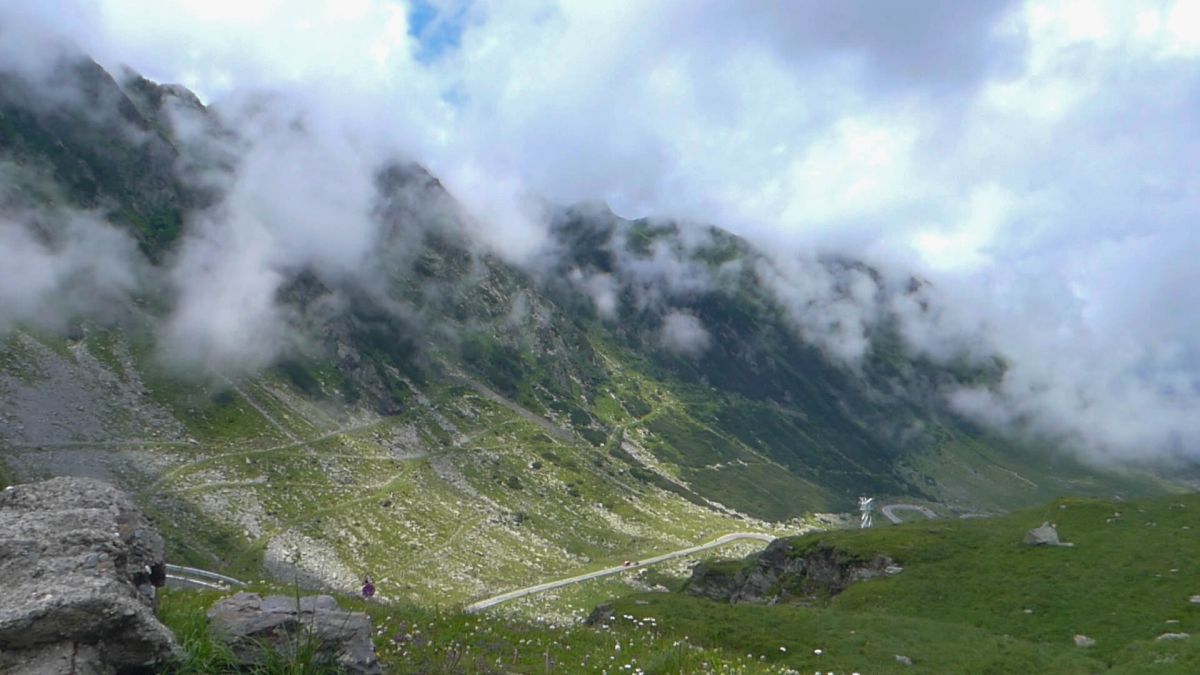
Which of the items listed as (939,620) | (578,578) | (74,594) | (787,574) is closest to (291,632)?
(74,594)

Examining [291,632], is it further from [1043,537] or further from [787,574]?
[787,574]

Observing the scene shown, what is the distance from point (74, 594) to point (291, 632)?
297 cm

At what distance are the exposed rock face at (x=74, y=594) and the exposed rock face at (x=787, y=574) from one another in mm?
69678

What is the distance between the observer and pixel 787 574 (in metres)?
83.4

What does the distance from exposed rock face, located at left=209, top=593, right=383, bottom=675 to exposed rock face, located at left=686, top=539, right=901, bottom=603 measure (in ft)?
221

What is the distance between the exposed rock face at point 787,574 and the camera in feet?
238

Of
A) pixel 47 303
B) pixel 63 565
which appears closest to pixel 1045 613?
pixel 63 565

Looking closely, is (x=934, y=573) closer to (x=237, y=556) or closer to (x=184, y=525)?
(x=237, y=556)

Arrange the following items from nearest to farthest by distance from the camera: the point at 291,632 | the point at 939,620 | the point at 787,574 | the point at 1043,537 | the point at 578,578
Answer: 1. the point at 291,632
2. the point at 939,620
3. the point at 1043,537
4. the point at 787,574
5. the point at 578,578

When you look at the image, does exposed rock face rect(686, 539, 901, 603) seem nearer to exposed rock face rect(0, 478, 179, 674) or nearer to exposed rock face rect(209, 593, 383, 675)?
exposed rock face rect(209, 593, 383, 675)

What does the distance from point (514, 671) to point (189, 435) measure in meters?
180

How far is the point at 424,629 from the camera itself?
18391mm

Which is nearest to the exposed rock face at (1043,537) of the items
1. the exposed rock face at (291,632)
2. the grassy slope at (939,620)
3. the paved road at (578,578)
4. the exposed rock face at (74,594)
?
the grassy slope at (939,620)

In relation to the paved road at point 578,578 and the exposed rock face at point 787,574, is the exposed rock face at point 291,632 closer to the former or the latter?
the exposed rock face at point 787,574
